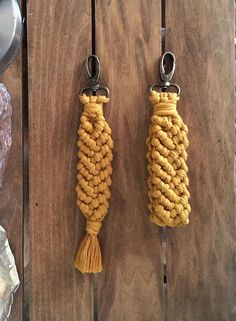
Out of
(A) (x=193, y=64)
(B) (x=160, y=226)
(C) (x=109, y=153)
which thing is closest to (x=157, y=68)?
(A) (x=193, y=64)

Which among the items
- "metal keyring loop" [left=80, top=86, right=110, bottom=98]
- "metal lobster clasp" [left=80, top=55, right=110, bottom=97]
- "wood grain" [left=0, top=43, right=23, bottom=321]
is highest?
"metal lobster clasp" [left=80, top=55, right=110, bottom=97]

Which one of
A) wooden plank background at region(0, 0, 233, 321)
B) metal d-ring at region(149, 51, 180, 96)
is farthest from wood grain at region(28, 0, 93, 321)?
metal d-ring at region(149, 51, 180, 96)

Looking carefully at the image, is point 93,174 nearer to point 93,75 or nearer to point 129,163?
point 129,163

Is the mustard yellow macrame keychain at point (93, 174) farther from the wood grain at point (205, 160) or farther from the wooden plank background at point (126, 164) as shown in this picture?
the wood grain at point (205, 160)

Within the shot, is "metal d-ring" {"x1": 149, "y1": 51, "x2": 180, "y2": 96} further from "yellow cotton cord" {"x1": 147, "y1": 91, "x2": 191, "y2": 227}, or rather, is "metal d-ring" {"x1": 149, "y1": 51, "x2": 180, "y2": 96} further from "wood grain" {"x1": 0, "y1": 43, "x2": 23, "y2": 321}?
"wood grain" {"x1": 0, "y1": 43, "x2": 23, "y2": 321}

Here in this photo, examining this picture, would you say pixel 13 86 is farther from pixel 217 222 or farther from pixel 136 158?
pixel 217 222
